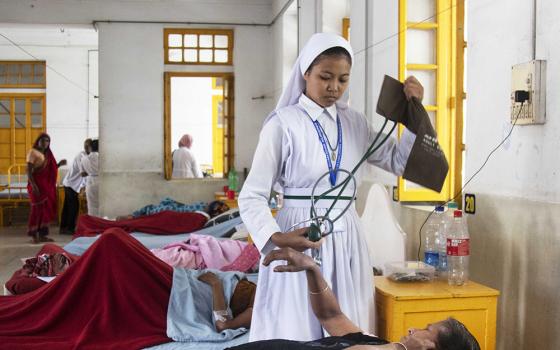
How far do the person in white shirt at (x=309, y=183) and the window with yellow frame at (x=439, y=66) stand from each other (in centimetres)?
174

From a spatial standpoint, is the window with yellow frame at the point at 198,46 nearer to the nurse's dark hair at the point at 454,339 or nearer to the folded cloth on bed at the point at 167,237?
the folded cloth on bed at the point at 167,237

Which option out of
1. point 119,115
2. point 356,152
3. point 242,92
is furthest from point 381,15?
point 119,115

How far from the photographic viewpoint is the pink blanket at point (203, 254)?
4.54 metres

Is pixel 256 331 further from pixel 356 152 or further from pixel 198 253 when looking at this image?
pixel 198 253

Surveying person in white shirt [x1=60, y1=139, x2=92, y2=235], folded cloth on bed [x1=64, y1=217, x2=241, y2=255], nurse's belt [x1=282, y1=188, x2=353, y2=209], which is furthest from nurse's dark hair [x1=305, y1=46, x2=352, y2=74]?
person in white shirt [x1=60, y1=139, x2=92, y2=235]

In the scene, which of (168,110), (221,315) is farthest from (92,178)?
(221,315)

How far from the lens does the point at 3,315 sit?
3574mm

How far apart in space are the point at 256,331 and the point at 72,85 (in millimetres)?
11646

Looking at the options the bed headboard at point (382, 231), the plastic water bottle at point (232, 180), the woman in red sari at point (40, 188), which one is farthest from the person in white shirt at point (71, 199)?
the bed headboard at point (382, 231)

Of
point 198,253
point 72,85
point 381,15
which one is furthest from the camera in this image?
point 72,85

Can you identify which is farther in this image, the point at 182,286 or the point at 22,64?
the point at 22,64

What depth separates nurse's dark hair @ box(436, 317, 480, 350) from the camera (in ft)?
5.71

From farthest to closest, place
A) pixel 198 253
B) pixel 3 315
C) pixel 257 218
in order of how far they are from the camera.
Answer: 1. pixel 198 253
2. pixel 3 315
3. pixel 257 218

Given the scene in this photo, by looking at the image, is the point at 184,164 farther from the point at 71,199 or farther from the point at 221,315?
the point at 221,315
